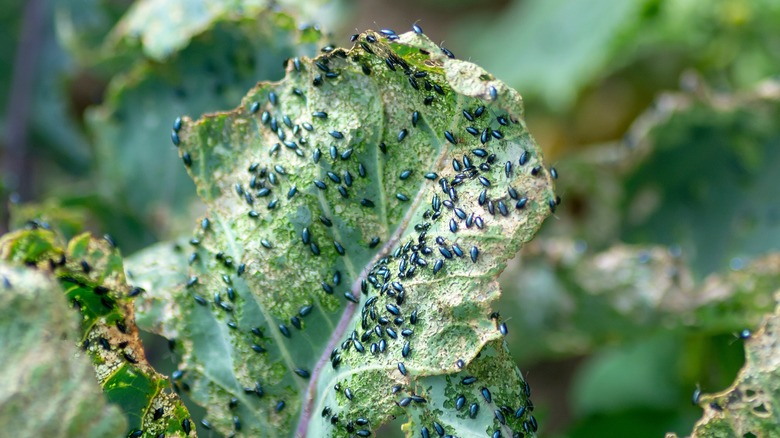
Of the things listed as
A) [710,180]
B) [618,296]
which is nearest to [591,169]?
[710,180]

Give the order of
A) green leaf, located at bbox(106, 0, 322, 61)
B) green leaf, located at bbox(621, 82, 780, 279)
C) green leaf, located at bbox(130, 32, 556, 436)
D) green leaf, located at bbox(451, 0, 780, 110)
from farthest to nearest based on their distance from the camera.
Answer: green leaf, located at bbox(451, 0, 780, 110) < green leaf, located at bbox(621, 82, 780, 279) < green leaf, located at bbox(106, 0, 322, 61) < green leaf, located at bbox(130, 32, 556, 436)

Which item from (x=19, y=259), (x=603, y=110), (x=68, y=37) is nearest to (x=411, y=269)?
(x=19, y=259)

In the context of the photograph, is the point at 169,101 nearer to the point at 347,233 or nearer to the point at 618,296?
the point at 347,233

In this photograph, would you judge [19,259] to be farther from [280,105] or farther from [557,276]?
[557,276]

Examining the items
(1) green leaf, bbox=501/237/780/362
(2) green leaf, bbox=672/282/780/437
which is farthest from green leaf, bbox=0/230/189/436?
(1) green leaf, bbox=501/237/780/362

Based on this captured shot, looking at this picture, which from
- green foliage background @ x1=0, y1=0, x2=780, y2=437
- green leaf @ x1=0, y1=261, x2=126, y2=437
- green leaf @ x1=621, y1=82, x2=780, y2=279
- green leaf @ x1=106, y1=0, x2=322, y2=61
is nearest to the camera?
green leaf @ x1=0, y1=261, x2=126, y2=437

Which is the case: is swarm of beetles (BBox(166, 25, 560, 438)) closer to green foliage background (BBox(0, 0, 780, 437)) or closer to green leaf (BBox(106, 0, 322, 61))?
green foliage background (BBox(0, 0, 780, 437))

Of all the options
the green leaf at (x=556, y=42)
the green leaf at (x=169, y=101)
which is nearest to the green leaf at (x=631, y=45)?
the green leaf at (x=556, y=42)

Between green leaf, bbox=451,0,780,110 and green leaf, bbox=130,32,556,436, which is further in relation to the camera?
green leaf, bbox=451,0,780,110
